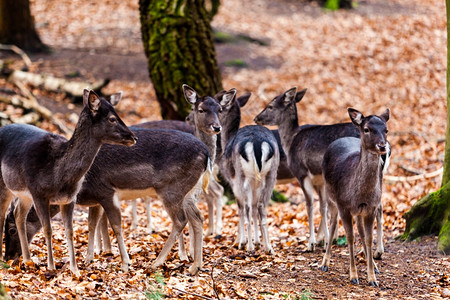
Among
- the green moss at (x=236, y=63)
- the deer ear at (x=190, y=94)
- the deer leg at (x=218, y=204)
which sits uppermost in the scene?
the deer ear at (x=190, y=94)

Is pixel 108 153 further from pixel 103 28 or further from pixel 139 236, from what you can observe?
pixel 103 28

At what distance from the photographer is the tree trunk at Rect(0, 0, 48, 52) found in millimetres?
16875

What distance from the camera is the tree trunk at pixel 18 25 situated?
1688 centimetres

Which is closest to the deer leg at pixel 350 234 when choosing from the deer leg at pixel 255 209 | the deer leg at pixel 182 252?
the deer leg at pixel 255 209

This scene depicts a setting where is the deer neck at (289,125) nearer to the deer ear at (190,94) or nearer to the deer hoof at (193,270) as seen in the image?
the deer ear at (190,94)

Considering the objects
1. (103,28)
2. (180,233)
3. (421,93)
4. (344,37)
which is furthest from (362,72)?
(180,233)

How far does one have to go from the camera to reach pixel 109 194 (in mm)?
6828

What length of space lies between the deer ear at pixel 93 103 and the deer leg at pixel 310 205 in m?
3.52

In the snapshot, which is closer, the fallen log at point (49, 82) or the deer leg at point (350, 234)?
the deer leg at point (350, 234)

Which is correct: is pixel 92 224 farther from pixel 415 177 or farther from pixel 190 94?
pixel 415 177

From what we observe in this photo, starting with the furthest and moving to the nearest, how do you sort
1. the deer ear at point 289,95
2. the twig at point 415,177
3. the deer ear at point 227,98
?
the twig at point 415,177 < the deer ear at point 289,95 < the deer ear at point 227,98

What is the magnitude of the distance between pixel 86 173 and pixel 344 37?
53.9 feet

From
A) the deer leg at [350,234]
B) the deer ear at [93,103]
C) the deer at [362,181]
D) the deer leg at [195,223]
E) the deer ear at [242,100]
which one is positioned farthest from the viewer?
the deer ear at [242,100]

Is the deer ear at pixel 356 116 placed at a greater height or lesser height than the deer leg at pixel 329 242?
greater
